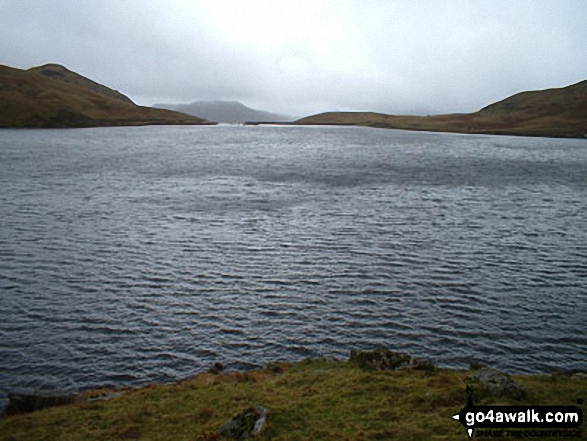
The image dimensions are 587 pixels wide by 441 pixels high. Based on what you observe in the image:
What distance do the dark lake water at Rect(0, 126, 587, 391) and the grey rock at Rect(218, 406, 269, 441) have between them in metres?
9.24

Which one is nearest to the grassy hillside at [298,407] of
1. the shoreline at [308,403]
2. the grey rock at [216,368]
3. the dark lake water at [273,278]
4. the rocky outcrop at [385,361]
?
the shoreline at [308,403]

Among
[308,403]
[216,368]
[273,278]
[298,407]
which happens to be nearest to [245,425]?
[298,407]

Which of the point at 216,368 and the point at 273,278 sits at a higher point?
the point at 273,278

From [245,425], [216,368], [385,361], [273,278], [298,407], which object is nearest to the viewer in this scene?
[245,425]

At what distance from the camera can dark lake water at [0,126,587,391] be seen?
92.3 ft

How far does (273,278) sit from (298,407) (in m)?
21.0

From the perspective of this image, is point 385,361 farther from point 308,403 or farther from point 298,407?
point 298,407

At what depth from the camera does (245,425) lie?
17.0 meters

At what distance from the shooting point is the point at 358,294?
36.3 m

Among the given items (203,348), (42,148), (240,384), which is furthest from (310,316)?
(42,148)

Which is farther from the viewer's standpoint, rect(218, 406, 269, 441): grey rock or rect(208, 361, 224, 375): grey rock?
rect(208, 361, 224, 375): grey rock

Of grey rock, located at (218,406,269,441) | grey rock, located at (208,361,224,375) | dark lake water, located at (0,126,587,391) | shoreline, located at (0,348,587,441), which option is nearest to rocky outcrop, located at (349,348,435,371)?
shoreline, located at (0,348,587,441)

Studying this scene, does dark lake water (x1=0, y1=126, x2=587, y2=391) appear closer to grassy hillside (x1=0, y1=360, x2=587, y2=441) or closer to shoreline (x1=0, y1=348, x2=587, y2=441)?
shoreline (x1=0, y1=348, x2=587, y2=441)

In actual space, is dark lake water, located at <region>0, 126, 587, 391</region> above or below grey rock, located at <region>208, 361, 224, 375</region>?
above
